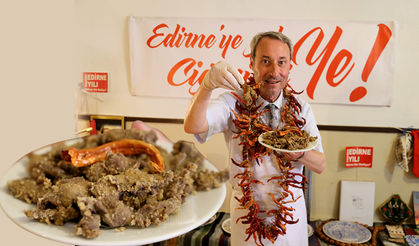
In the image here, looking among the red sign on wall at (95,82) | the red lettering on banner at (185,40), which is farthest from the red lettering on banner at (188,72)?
the red sign on wall at (95,82)

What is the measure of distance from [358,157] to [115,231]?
263 cm

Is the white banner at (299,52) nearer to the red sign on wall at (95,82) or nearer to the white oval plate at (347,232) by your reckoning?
the red sign on wall at (95,82)

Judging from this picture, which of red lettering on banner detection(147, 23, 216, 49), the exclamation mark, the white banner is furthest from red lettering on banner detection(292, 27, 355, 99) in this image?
red lettering on banner detection(147, 23, 216, 49)

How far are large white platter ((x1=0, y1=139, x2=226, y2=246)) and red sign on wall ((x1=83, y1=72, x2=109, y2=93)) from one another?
2111mm

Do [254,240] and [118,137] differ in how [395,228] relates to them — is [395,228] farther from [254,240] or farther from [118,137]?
[118,137]

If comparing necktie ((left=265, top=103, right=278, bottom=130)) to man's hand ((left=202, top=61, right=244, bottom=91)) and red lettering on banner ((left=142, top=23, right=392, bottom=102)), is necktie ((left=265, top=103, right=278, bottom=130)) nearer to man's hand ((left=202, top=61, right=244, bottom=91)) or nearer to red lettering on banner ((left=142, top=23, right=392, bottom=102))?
man's hand ((left=202, top=61, right=244, bottom=91))

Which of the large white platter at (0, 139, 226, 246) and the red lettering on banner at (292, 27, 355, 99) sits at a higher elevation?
the red lettering on banner at (292, 27, 355, 99)

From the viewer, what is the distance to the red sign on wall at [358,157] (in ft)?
9.20

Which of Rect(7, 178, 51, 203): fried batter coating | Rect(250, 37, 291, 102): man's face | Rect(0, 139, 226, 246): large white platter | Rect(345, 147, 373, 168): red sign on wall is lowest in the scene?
Rect(345, 147, 373, 168): red sign on wall

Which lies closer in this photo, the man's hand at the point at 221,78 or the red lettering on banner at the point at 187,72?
the man's hand at the point at 221,78

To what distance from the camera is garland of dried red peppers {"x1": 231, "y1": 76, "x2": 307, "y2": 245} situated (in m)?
1.55

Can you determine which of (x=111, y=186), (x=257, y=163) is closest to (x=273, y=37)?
(x=257, y=163)

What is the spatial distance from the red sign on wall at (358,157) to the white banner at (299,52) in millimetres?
451

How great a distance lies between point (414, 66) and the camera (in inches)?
106
